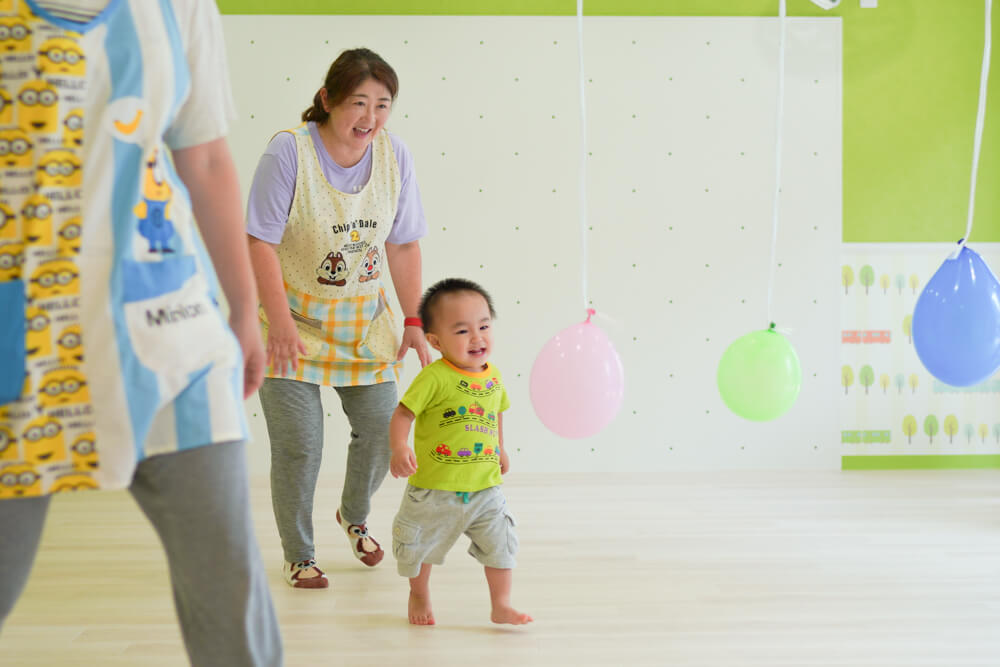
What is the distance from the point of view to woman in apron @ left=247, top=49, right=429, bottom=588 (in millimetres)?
2033

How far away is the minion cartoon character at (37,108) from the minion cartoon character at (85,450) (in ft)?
0.90

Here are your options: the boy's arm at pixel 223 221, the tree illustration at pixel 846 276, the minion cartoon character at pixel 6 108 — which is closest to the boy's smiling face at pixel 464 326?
the boy's arm at pixel 223 221

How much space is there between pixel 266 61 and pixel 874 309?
2.56m

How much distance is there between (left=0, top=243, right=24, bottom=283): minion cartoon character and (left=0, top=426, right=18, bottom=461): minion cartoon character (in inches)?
5.2

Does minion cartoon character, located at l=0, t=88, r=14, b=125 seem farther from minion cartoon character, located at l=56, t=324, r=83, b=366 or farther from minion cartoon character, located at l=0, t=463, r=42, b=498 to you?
minion cartoon character, located at l=0, t=463, r=42, b=498

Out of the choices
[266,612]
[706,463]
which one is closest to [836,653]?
[266,612]

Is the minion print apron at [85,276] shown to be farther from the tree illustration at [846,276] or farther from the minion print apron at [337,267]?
the tree illustration at [846,276]

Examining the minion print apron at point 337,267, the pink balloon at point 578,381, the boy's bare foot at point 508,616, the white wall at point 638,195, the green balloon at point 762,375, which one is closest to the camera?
the boy's bare foot at point 508,616

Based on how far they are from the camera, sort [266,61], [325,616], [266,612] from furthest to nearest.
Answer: [266,61] < [325,616] < [266,612]

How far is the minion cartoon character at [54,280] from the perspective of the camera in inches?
32.0

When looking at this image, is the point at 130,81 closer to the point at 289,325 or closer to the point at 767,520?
the point at 289,325

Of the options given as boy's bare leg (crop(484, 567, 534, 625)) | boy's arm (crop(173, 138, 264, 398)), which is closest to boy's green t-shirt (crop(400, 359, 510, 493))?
boy's bare leg (crop(484, 567, 534, 625))

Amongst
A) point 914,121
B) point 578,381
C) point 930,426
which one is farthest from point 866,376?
point 578,381

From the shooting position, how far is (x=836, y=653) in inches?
65.4
